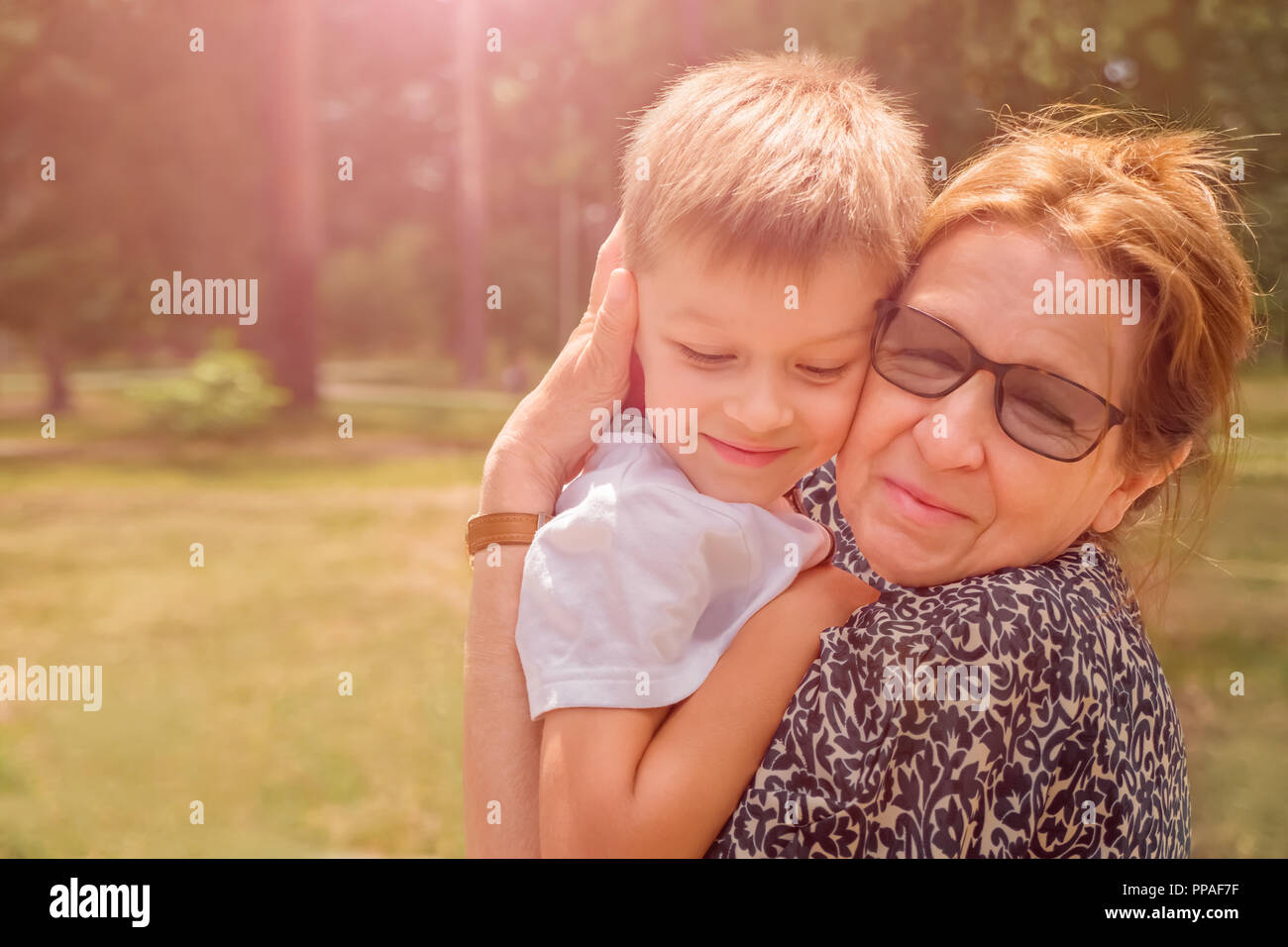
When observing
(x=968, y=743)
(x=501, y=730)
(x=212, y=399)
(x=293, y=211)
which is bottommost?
(x=212, y=399)

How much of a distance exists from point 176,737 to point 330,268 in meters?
33.2

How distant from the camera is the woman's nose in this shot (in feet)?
6.42

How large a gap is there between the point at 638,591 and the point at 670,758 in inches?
10.4

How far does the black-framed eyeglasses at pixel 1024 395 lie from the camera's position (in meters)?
1.93

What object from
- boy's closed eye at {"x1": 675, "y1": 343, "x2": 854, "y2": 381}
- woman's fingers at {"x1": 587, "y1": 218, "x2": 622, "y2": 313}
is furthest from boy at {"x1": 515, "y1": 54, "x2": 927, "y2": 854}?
woman's fingers at {"x1": 587, "y1": 218, "x2": 622, "y2": 313}

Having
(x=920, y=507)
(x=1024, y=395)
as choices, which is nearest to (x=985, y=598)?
(x=920, y=507)

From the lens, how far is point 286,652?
9039mm

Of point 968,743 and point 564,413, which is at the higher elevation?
point 564,413

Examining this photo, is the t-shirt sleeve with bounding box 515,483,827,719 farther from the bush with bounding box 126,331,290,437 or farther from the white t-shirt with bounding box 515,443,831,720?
the bush with bounding box 126,331,290,437

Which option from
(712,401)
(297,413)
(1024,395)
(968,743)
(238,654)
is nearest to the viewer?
(968,743)

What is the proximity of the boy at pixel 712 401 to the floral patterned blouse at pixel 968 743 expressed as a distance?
210 mm

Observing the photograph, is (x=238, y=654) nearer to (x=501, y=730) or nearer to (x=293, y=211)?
(x=501, y=730)

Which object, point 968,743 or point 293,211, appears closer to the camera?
point 968,743

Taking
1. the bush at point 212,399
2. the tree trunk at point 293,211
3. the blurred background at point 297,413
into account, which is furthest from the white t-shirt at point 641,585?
the tree trunk at point 293,211
